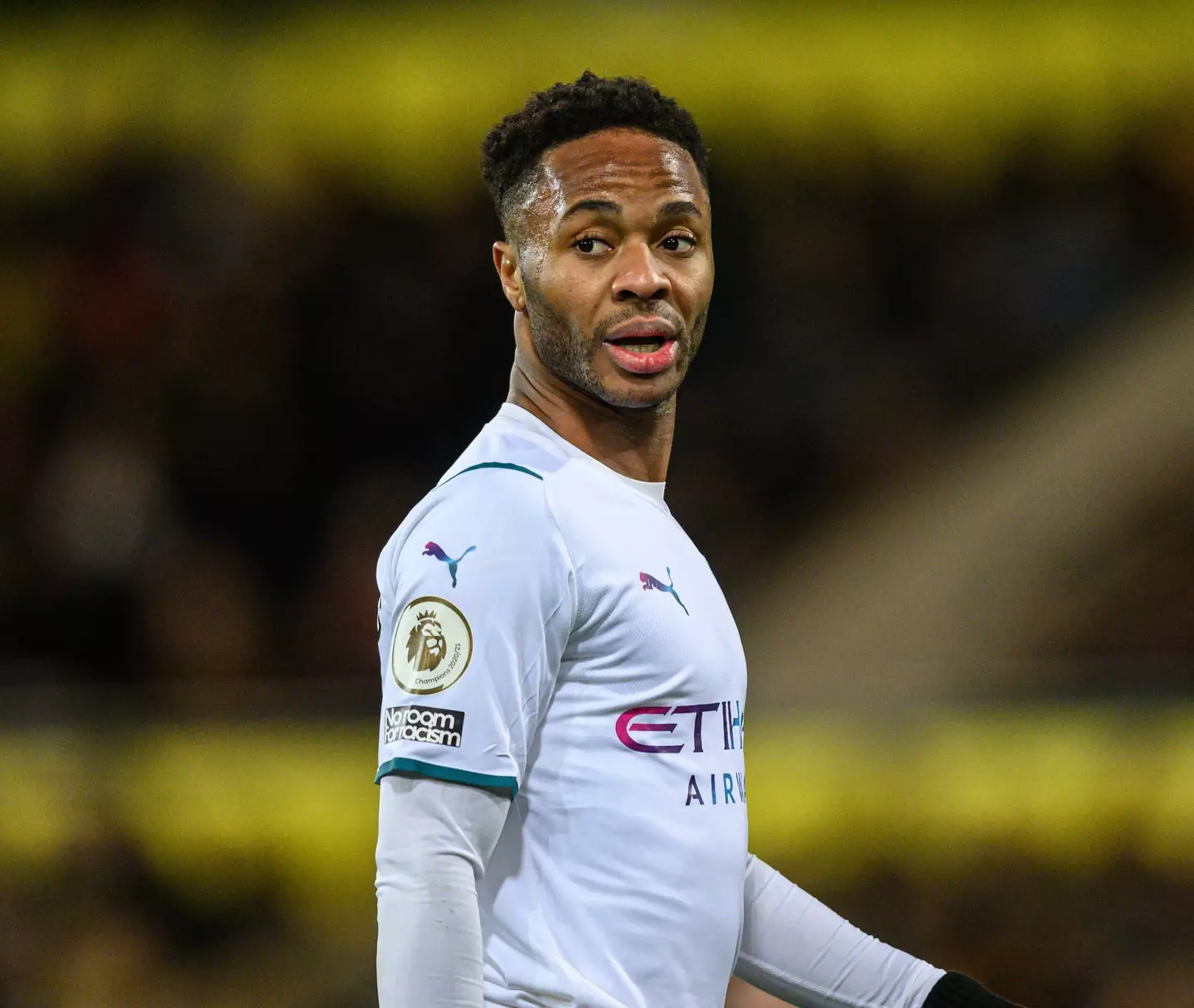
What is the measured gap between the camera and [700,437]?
5070 millimetres

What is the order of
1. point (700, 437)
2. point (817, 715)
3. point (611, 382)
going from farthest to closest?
1. point (700, 437)
2. point (817, 715)
3. point (611, 382)

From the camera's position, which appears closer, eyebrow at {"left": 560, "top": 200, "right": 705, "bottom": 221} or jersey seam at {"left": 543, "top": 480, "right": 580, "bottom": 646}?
jersey seam at {"left": 543, "top": 480, "right": 580, "bottom": 646}

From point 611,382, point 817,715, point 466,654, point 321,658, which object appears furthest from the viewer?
point 321,658

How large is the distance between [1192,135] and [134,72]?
3393 millimetres

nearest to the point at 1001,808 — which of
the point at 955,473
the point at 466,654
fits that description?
the point at 955,473

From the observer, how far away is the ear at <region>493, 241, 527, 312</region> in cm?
201

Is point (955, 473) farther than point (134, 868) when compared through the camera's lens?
Yes

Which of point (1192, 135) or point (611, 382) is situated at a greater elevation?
point (1192, 135)

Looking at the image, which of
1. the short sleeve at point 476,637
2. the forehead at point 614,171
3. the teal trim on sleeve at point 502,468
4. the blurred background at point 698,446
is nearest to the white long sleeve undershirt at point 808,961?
A: the short sleeve at point 476,637

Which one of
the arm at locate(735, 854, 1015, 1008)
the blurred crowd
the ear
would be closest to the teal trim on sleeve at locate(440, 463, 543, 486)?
the ear

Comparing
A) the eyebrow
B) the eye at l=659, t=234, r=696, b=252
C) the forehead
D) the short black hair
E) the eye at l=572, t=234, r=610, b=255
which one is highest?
the short black hair

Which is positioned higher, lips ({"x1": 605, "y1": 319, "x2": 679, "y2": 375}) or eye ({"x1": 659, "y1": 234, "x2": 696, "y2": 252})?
eye ({"x1": 659, "y1": 234, "x2": 696, "y2": 252})

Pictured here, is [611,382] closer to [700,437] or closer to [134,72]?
[700,437]

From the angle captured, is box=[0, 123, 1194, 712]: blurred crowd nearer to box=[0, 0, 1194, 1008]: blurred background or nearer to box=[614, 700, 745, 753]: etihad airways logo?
box=[0, 0, 1194, 1008]: blurred background
